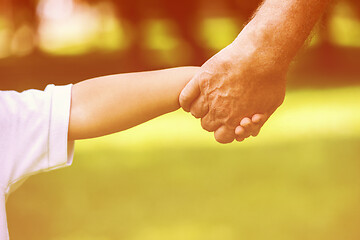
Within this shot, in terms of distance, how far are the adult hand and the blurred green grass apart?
1.18 metres

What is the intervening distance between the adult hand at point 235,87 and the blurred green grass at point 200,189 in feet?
3.86

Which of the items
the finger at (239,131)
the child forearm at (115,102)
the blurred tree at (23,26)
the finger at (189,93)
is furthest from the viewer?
the blurred tree at (23,26)

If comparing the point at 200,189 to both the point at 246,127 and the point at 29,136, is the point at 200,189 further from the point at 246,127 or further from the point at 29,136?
the point at 29,136

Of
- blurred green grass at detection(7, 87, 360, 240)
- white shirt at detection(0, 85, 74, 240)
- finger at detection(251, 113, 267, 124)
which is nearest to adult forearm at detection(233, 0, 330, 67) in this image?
finger at detection(251, 113, 267, 124)

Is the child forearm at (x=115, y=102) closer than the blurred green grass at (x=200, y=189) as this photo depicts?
Yes

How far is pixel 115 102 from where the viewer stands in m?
1.06

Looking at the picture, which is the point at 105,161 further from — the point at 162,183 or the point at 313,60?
the point at 313,60

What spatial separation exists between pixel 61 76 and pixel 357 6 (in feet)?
16.7

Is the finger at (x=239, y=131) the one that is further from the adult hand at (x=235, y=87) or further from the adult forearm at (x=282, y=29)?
the adult forearm at (x=282, y=29)

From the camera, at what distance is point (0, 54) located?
25.4 feet

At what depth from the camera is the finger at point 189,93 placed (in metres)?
1.18

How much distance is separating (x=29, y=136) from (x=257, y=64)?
51 cm

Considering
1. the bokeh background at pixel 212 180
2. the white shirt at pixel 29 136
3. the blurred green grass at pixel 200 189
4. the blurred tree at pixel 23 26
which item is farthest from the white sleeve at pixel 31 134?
the blurred tree at pixel 23 26

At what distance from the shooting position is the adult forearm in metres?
1.19
